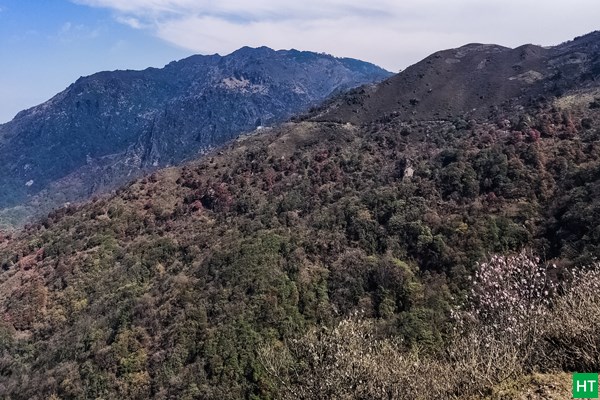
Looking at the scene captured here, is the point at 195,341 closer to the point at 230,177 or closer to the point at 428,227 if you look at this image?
the point at 428,227

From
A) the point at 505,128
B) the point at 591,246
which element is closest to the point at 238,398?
the point at 591,246

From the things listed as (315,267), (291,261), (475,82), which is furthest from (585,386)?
(475,82)

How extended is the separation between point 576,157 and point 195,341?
58096mm

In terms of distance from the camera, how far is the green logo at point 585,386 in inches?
622

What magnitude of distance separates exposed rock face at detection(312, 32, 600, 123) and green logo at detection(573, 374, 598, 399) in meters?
99.1

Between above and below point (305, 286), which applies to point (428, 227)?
above

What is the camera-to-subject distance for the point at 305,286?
61094 mm

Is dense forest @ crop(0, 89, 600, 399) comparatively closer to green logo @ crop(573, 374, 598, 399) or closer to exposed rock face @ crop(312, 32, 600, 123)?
green logo @ crop(573, 374, 598, 399)

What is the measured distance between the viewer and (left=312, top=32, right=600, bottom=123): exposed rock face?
367ft

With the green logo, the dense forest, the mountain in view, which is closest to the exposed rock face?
the mountain

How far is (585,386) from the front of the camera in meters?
16.3

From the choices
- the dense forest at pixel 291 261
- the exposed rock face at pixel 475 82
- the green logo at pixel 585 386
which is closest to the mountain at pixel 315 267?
the dense forest at pixel 291 261

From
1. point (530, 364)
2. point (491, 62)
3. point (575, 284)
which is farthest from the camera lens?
point (491, 62)

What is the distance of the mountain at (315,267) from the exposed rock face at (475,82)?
11.9 metres
